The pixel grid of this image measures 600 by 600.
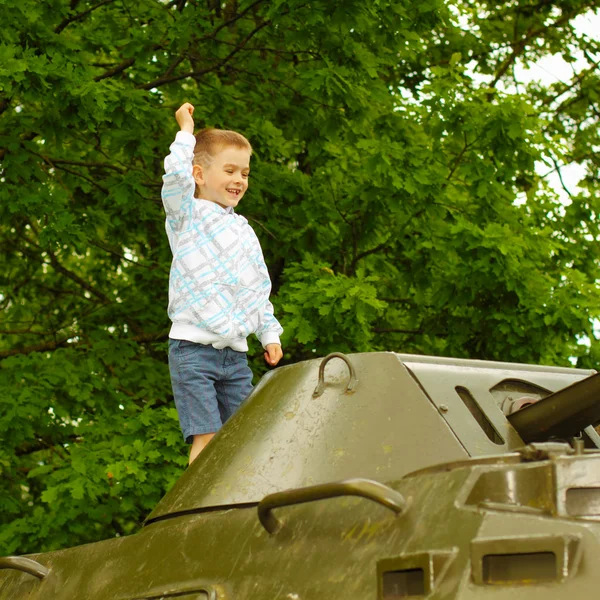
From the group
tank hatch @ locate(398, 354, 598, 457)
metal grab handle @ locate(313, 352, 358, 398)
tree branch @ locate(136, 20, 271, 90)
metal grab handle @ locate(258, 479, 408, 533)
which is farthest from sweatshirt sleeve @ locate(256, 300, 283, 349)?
tree branch @ locate(136, 20, 271, 90)

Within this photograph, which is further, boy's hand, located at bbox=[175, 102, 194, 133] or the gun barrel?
boy's hand, located at bbox=[175, 102, 194, 133]

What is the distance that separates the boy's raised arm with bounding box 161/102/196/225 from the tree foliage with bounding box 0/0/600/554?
3.93 meters

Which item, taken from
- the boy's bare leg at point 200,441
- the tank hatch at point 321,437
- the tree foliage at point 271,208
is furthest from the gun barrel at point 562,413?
the tree foliage at point 271,208

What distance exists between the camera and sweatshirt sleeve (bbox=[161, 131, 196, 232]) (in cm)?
441

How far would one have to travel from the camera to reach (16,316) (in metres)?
12.0

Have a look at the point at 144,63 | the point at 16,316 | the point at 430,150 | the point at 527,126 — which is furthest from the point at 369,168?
the point at 16,316

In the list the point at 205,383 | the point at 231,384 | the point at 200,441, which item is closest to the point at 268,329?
the point at 231,384

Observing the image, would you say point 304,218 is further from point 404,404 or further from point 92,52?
point 404,404

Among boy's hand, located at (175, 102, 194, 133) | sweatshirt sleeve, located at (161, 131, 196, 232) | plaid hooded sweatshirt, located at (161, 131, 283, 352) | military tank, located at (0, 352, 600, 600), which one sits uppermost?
boy's hand, located at (175, 102, 194, 133)

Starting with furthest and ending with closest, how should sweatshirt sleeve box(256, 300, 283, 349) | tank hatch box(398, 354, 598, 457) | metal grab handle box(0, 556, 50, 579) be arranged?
sweatshirt sleeve box(256, 300, 283, 349)
metal grab handle box(0, 556, 50, 579)
tank hatch box(398, 354, 598, 457)

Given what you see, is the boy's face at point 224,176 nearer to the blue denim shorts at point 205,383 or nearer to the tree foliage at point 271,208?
the blue denim shorts at point 205,383

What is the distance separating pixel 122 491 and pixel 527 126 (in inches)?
159

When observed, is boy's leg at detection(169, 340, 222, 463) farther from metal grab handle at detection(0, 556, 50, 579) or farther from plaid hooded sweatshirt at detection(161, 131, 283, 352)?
metal grab handle at detection(0, 556, 50, 579)

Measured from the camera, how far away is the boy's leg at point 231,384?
4609 mm
